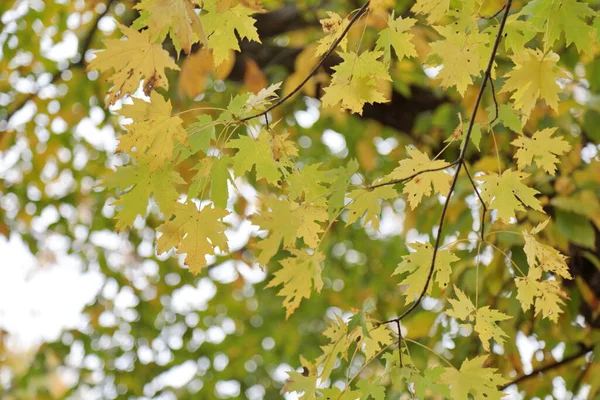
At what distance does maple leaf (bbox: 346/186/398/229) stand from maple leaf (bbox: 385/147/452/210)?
0.13 feet

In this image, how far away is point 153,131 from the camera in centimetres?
100

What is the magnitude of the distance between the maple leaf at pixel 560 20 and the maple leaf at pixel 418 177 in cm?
24

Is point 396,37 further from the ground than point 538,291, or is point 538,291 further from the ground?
point 396,37

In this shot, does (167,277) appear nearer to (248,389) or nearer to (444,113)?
(248,389)

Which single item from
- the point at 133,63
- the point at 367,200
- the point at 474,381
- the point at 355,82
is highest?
the point at 133,63

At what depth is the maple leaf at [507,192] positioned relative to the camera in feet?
3.72

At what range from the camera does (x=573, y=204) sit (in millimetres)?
1872

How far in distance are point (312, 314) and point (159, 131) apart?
2986mm

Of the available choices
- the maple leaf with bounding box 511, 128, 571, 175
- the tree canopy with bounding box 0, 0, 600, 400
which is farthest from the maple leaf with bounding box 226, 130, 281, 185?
the maple leaf with bounding box 511, 128, 571, 175

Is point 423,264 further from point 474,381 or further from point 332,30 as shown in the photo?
point 332,30

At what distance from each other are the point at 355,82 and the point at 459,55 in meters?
0.16

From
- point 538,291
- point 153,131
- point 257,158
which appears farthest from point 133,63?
point 538,291

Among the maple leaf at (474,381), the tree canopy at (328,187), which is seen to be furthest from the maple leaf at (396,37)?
the maple leaf at (474,381)

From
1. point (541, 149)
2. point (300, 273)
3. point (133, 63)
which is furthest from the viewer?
point (541, 149)
